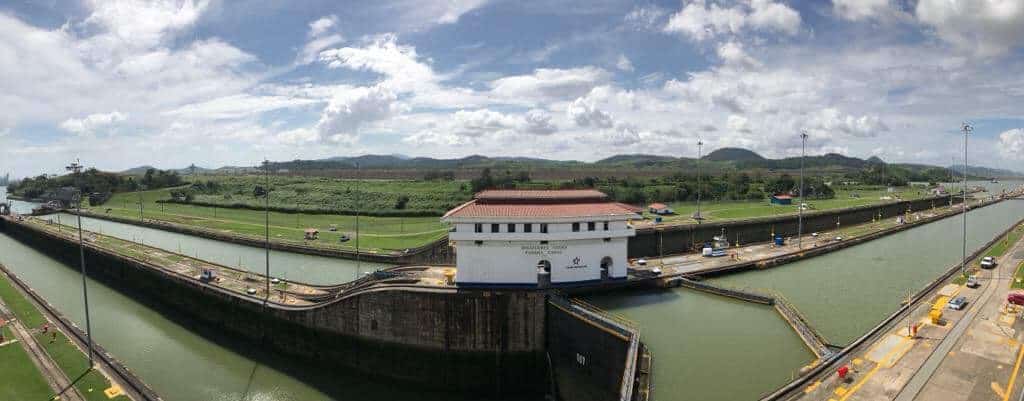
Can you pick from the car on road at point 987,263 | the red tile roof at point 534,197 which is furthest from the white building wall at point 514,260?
the car on road at point 987,263

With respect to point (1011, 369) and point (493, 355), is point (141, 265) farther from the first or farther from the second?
point (1011, 369)

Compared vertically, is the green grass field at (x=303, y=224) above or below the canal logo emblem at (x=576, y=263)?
below

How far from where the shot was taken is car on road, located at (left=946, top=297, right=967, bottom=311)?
2656cm

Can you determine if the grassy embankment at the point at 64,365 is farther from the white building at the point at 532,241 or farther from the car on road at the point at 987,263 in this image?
the car on road at the point at 987,263

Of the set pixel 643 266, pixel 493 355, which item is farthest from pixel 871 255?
pixel 493 355

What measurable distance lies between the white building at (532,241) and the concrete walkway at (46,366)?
18341mm

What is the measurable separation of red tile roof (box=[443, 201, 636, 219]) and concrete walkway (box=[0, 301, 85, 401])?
1874 centimetres

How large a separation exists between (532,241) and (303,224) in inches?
2262

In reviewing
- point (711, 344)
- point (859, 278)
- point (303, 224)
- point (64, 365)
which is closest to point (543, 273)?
point (711, 344)

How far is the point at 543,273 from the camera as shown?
84.2 feet

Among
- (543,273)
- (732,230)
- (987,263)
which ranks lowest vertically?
(987,263)

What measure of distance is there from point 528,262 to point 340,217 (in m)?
61.6

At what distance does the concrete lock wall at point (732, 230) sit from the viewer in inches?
1763

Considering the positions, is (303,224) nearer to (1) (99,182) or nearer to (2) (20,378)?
(2) (20,378)
